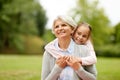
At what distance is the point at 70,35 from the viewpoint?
8.74 ft

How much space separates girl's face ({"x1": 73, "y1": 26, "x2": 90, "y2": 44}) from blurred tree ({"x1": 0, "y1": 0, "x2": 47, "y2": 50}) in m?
25.9

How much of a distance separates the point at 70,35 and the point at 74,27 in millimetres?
70

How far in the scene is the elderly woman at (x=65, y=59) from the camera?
101 inches

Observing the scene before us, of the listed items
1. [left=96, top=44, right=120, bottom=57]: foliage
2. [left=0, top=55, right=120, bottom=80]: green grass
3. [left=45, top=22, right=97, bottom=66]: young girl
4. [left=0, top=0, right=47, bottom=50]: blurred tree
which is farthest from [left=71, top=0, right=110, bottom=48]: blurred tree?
[left=45, top=22, right=97, bottom=66]: young girl

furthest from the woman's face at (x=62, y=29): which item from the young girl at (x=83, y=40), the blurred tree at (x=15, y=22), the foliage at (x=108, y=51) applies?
the blurred tree at (x=15, y=22)

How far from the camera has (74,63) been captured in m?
2.53

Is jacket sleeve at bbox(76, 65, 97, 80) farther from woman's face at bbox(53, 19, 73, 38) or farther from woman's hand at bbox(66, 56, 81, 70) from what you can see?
woman's face at bbox(53, 19, 73, 38)

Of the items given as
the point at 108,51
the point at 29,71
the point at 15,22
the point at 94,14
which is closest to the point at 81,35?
the point at 29,71

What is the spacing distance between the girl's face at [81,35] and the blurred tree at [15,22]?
85.0ft

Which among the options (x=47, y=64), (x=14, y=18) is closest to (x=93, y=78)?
(x=47, y=64)

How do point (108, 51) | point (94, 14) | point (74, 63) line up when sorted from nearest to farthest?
1. point (74, 63)
2. point (94, 14)
3. point (108, 51)

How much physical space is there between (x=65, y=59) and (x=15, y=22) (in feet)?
91.6

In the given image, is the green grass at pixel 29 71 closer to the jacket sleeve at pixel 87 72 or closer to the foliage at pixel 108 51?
the jacket sleeve at pixel 87 72

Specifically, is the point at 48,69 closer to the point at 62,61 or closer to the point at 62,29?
the point at 62,61
